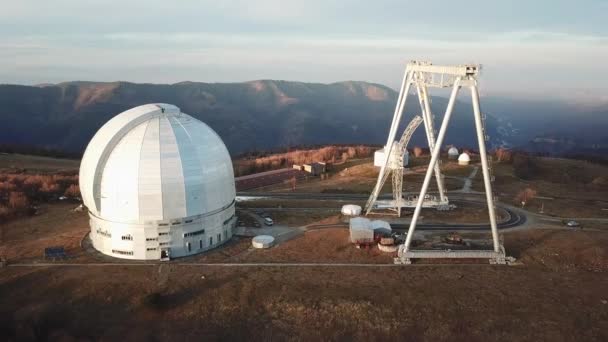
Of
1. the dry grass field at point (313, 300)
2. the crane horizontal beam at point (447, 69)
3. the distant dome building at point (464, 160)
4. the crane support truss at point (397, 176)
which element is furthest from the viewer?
the distant dome building at point (464, 160)

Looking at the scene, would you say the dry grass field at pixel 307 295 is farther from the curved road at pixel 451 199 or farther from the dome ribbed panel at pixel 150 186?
the curved road at pixel 451 199

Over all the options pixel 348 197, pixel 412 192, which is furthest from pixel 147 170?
pixel 412 192

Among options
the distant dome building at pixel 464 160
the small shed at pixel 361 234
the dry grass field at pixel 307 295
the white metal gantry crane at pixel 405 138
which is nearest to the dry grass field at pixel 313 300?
the dry grass field at pixel 307 295

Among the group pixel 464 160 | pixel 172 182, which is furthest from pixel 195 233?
pixel 464 160

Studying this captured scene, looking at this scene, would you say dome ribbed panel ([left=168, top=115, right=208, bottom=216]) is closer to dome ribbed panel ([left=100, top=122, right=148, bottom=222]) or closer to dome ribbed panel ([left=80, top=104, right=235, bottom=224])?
dome ribbed panel ([left=80, top=104, right=235, bottom=224])

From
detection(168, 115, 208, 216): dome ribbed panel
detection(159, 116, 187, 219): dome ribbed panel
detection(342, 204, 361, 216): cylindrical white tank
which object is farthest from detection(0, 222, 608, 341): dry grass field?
detection(342, 204, 361, 216): cylindrical white tank

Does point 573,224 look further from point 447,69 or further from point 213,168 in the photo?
point 213,168
